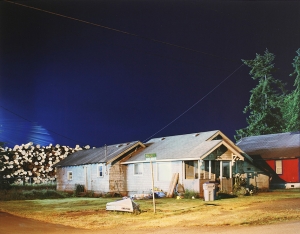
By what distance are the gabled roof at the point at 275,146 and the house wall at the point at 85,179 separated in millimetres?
17036

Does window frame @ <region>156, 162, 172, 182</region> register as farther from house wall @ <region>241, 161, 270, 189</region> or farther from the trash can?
house wall @ <region>241, 161, 270, 189</region>

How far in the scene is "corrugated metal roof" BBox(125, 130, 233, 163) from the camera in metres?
27.4

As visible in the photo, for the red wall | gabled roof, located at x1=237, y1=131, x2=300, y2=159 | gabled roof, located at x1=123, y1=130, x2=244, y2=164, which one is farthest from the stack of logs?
the red wall

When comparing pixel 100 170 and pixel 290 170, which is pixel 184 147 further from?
pixel 290 170

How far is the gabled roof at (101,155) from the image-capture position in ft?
108

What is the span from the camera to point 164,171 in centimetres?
2928

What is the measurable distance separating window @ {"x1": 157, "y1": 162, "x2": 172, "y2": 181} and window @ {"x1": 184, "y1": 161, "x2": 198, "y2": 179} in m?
1.33

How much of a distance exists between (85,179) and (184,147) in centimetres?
1065

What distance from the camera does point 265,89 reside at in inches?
2512

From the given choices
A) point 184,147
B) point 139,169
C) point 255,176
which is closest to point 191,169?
point 184,147

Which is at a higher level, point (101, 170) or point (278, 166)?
point (101, 170)

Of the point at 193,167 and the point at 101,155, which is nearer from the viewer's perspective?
the point at 193,167

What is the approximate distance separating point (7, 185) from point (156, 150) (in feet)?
54.5

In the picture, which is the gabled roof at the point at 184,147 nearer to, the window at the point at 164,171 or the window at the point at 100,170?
the window at the point at 164,171
